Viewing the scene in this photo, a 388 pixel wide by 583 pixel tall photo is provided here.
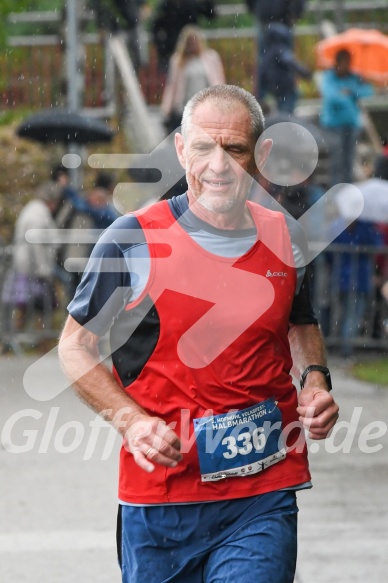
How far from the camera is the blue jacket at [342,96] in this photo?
1481 centimetres

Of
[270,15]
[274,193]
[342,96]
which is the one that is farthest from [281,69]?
[274,193]

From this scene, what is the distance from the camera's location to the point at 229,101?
3.90 metres

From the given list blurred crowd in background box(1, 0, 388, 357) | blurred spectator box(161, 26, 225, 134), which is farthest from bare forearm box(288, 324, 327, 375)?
blurred spectator box(161, 26, 225, 134)

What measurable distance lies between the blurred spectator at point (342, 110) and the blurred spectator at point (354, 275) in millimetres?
1968

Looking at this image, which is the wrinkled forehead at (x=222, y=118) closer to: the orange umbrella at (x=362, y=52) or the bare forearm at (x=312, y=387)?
the bare forearm at (x=312, y=387)

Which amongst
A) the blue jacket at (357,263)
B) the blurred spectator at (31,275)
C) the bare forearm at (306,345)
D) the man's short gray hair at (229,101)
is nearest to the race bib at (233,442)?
the bare forearm at (306,345)

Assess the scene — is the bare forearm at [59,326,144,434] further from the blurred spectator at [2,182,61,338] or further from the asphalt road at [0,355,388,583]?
the blurred spectator at [2,182,61,338]

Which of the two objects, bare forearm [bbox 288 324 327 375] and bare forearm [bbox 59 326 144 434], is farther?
bare forearm [bbox 288 324 327 375]

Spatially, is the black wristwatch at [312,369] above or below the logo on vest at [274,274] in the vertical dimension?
below

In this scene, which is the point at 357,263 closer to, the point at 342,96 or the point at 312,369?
the point at 342,96

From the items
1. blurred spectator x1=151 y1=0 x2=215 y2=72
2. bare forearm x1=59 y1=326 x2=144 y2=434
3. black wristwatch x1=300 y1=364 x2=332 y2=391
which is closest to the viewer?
bare forearm x1=59 y1=326 x2=144 y2=434

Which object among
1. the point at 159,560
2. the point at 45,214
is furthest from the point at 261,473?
the point at 45,214

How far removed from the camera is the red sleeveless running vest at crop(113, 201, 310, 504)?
3809mm

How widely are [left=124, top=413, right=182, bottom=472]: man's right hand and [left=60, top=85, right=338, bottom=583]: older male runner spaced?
0.38ft
